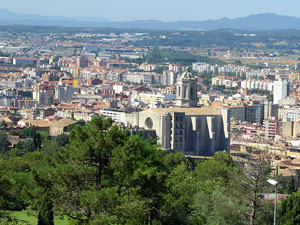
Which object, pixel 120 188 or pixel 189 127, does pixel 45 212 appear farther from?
pixel 189 127

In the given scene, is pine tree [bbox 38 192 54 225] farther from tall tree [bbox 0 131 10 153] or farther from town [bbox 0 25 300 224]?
tall tree [bbox 0 131 10 153]

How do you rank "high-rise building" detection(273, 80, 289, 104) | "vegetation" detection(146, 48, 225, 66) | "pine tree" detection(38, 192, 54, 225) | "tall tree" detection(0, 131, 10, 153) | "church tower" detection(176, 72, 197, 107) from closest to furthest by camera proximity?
"pine tree" detection(38, 192, 54, 225) → "tall tree" detection(0, 131, 10, 153) → "church tower" detection(176, 72, 197, 107) → "high-rise building" detection(273, 80, 289, 104) → "vegetation" detection(146, 48, 225, 66)

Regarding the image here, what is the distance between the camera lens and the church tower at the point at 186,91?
1858 inches

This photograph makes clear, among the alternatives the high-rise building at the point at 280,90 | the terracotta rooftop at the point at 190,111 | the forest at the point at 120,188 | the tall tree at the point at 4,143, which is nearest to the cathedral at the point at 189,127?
the terracotta rooftop at the point at 190,111

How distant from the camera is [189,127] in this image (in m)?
43.8

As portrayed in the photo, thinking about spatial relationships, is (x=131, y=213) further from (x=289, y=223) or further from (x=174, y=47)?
(x=174, y=47)

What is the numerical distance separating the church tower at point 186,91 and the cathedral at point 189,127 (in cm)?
199

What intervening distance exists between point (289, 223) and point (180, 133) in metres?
25.6

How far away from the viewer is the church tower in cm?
4719

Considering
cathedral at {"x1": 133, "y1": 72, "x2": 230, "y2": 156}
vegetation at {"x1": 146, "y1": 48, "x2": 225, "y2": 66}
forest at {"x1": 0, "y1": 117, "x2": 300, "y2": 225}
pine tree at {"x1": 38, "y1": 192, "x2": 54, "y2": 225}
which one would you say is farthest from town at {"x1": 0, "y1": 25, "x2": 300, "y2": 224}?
pine tree at {"x1": 38, "y1": 192, "x2": 54, "y2": 225}

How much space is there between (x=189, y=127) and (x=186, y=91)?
3978mm

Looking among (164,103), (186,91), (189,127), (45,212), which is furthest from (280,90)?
(45,212)

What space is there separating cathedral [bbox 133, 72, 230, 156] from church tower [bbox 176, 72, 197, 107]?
6.52 feet

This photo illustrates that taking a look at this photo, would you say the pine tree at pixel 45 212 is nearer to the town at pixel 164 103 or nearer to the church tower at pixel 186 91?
the town at pixel 164 103
